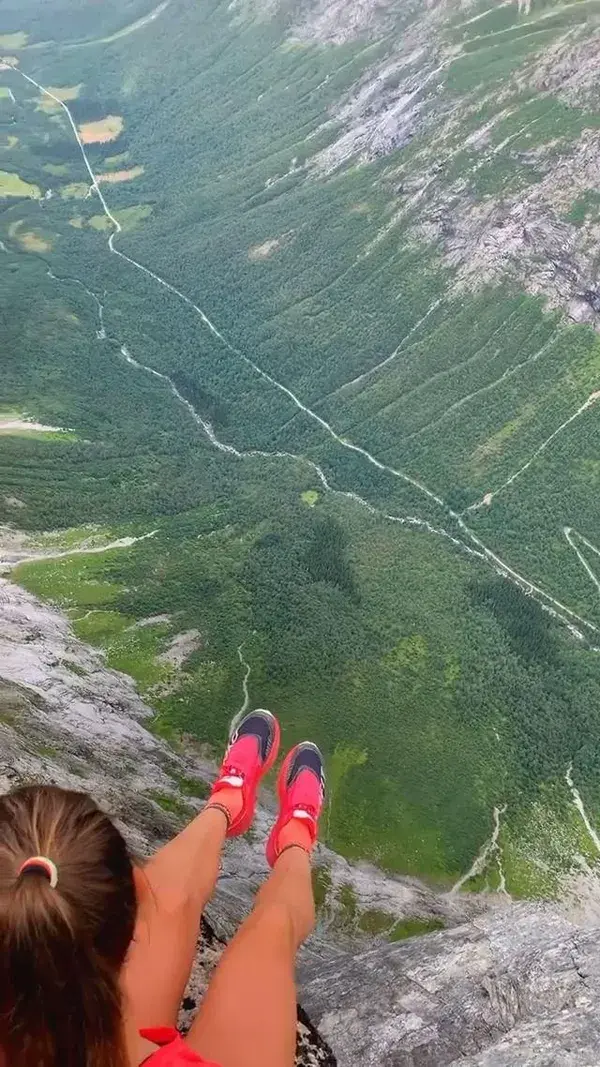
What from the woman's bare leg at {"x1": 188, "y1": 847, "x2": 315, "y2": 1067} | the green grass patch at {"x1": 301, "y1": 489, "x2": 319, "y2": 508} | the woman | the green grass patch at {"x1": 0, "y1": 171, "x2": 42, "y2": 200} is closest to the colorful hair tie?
the woman

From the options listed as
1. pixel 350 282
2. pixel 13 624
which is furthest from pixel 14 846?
pixel 350 282

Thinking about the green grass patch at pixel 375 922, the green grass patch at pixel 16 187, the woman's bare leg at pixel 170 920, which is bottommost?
the green grass patch at pixel 16 187

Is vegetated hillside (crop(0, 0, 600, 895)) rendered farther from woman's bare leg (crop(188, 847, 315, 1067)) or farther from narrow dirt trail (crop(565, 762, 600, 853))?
woman's bare leg (crop(188, 847, 315, 1067))

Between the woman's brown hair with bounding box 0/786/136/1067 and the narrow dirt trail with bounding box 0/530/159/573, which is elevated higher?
the woman's brown hair with bounding box 0/786/136/1067

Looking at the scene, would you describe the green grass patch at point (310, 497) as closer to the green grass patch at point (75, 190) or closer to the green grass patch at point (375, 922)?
the green grass patch at point (375, 922)

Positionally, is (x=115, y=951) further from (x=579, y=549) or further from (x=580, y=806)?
(x=579, y=549)

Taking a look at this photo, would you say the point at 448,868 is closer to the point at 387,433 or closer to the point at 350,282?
the point at 387,433

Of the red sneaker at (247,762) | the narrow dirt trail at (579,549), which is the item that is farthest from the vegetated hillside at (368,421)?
the red sneaker at (247,762)

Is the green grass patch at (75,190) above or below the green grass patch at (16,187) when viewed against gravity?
above
